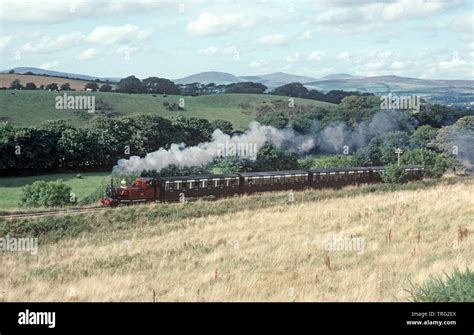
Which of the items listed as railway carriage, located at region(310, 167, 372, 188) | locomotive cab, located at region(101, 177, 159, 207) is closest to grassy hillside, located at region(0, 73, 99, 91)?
locomotive cab, located at region(101, 177, 159, 207)

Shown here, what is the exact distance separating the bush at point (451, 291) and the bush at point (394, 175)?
862 inches

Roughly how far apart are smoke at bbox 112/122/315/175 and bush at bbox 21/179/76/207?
9.56 feet

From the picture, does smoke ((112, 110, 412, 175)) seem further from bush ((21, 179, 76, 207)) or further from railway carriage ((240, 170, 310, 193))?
bush ((21, 179, 76, 207))

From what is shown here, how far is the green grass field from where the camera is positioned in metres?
27.9

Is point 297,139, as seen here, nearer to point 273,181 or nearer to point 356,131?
point 356,131

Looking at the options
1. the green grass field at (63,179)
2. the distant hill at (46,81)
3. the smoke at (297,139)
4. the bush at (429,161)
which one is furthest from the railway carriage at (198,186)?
the distant hill at (46,81)

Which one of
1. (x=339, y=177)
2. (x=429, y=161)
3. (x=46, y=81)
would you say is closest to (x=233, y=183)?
(x=339, y=177)

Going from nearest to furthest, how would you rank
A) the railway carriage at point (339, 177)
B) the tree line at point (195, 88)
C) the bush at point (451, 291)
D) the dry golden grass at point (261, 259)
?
the bush at point (451, 291) < the dry golden grass at point (261, 259) < the railway carriage at point (339, 177) < the tree line at point (195, 88)

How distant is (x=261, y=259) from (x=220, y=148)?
67.3 feet

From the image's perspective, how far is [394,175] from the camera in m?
29.7

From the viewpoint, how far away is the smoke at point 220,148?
27328 mm

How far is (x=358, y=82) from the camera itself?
2542cm

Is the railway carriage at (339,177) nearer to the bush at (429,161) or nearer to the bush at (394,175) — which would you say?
the bush at (394,175)
